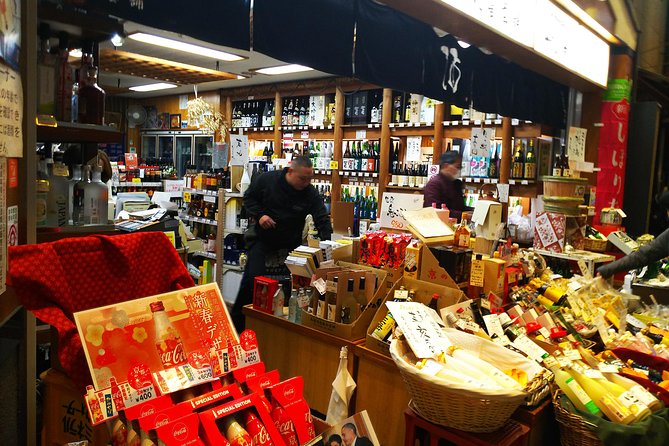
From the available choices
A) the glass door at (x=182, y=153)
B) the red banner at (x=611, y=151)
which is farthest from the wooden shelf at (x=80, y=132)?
the glass door at (x=182, y=153)

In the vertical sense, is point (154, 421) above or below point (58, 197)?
below

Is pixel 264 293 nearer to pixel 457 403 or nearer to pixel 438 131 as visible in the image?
pixel 457 403

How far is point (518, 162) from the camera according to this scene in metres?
6.16

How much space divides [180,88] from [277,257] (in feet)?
23.9

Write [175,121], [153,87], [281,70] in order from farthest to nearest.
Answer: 1. [175,121]
2. [153,87]
3. [281,70]

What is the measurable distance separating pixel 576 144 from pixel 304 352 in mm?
4101

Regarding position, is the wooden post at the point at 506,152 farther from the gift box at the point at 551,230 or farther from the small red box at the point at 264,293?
the small red box at the point at 264,293

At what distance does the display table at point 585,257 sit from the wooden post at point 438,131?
2.57 metres

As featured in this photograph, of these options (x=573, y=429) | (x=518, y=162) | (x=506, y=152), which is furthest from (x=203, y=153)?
(x=573, y=429)

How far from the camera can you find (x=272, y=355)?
9.77ft

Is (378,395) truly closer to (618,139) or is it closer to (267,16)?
(267,16)

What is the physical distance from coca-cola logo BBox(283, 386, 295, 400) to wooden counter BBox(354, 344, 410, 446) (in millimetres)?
851

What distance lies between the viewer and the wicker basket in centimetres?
477

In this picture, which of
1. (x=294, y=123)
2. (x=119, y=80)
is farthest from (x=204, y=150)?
(x=294, y=123)
